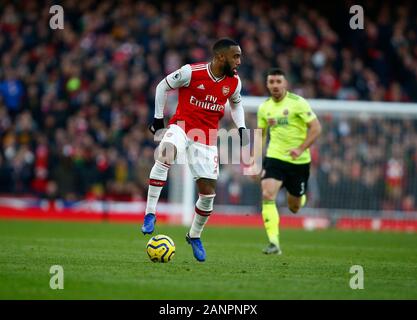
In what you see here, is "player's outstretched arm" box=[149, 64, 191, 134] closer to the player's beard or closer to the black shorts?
the player's beard

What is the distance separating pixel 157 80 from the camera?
2664 cm

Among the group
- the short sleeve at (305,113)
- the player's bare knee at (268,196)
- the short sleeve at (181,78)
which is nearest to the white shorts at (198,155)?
the short sleeve at (181,78)

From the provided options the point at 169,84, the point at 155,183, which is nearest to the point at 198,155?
the point at 155,183

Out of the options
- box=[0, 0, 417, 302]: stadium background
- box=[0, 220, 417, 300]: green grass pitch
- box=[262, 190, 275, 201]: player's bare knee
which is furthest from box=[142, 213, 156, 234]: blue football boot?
box=[262, 190, 275, 201]: player's bare knee

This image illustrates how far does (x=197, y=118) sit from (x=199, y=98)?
249mm

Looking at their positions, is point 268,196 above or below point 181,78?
below

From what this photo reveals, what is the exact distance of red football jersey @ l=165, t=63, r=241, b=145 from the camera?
34.9ft

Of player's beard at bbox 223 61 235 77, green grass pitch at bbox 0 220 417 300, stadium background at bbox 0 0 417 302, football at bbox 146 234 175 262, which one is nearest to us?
green grass pitch at bbox 0 220 417 300

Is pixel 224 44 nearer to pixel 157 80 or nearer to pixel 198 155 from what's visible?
pixel 198 155

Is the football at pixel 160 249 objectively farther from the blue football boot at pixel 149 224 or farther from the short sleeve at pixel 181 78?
the short sleeve at pixel 181 78

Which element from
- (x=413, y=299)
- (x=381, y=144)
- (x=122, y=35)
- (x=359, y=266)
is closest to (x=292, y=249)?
(x=359, y=266)

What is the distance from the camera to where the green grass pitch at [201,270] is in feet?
25.6

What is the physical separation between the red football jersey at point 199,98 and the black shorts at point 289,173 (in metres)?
2.84

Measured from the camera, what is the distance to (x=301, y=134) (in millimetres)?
13695
